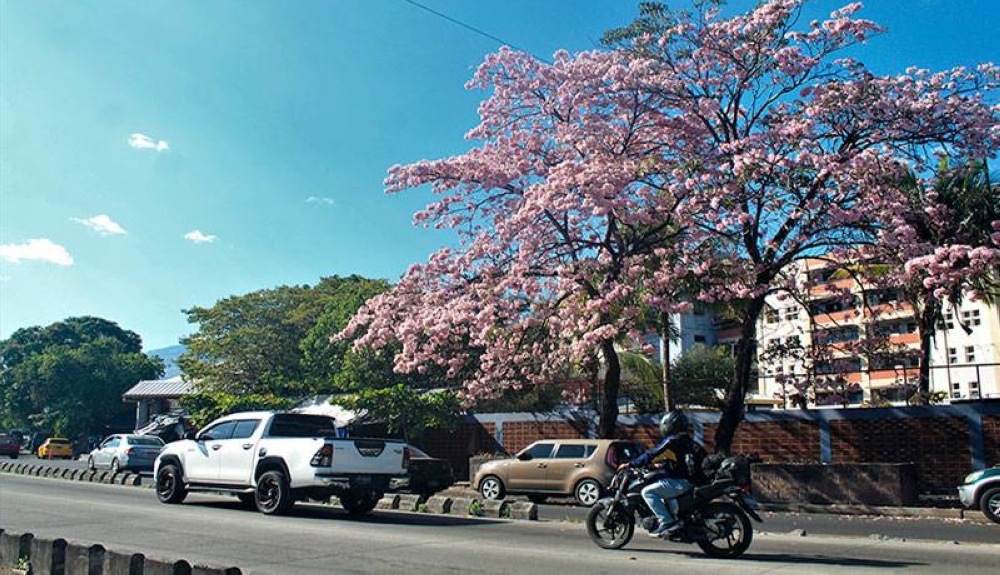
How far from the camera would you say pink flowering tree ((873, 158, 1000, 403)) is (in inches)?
611

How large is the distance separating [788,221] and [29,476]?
22.9 meters

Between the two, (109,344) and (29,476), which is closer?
(29,476)

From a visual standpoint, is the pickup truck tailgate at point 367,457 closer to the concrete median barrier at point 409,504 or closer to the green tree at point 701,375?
the concrete median barrier at point 409,504

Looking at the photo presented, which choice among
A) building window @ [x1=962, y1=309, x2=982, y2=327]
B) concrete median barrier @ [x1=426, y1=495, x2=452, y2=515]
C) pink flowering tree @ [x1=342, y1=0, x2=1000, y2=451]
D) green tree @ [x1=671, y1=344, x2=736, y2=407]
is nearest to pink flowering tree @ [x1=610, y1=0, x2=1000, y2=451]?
pink flowering tree @ [x1=342, y1=0, x2=1000, y2=451]

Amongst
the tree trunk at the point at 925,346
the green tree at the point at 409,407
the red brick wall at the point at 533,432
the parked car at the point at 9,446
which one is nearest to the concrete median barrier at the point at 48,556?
the green tree at the point at 409,407

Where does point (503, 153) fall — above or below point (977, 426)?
above

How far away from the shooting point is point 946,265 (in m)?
15.3

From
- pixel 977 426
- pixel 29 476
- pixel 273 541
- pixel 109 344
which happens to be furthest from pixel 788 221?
pixel 109 344

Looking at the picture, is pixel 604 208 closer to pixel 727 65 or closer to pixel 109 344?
pixel 727 65

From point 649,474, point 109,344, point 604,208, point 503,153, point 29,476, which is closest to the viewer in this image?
point 649,474

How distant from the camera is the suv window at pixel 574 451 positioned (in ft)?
62.2

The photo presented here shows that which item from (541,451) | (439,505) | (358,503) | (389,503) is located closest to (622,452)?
(541,451)

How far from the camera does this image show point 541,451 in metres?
19.8

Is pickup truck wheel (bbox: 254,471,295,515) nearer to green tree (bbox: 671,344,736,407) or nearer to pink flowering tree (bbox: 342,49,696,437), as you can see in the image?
pink flowering tree (bbox: 342,49,696,437)
